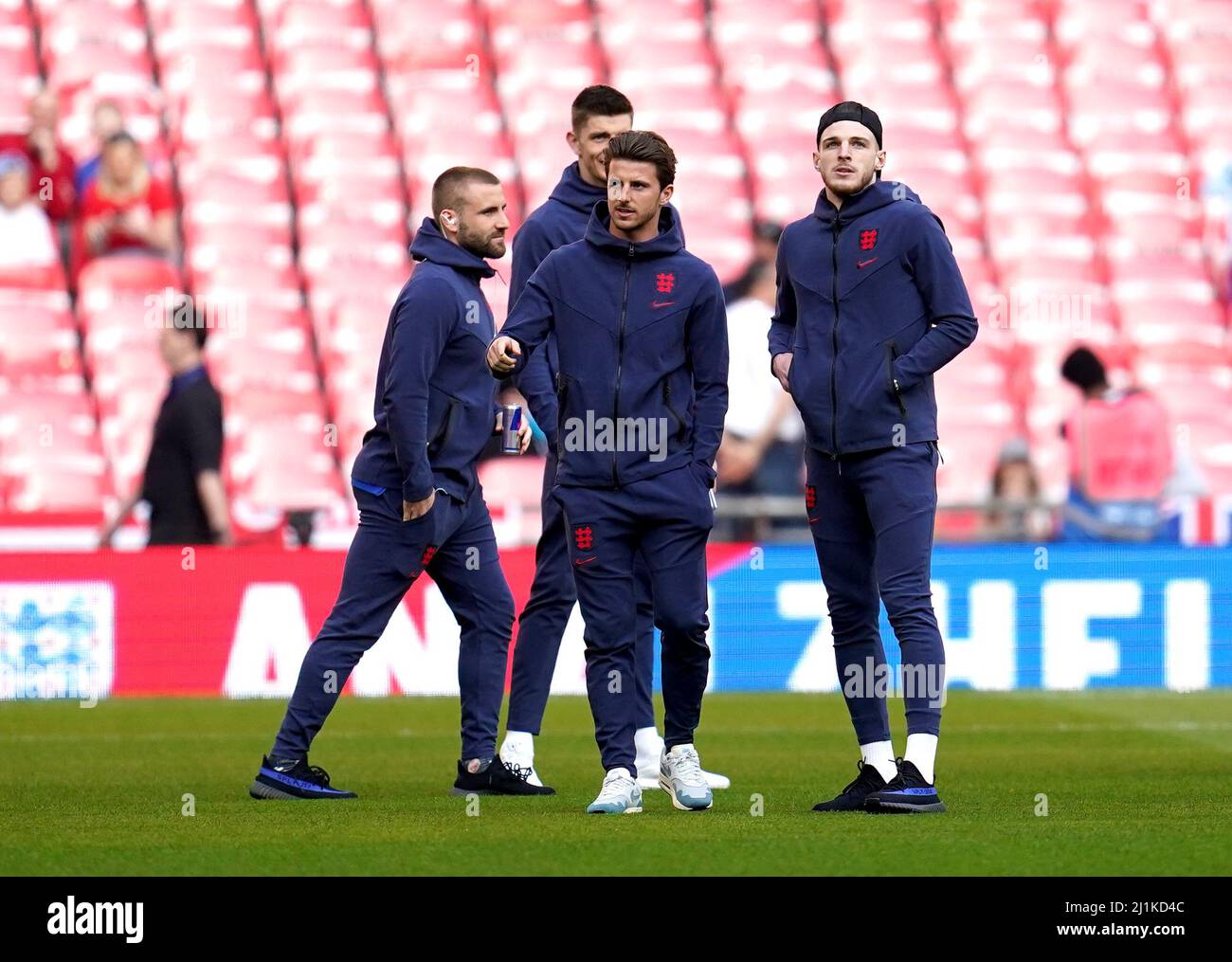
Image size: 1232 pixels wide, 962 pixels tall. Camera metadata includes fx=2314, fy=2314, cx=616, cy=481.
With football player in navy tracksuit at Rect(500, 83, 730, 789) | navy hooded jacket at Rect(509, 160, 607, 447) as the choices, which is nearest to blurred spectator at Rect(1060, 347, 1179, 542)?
football player in navy tracksuit at Rect(500, 83, 730, 789)

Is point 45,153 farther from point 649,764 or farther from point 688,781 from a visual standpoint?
point 688,781

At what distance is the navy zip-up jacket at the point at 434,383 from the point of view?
717 cm

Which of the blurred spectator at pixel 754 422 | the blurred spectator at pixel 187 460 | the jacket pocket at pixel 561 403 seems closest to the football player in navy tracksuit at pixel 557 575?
the jacket pocket at pixel 561 403

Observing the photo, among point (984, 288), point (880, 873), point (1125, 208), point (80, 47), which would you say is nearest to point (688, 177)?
point (984, 288)

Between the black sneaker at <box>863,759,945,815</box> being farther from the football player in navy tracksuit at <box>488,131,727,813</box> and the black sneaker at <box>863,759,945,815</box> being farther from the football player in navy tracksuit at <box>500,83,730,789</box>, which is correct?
the football player in navy tracksuit at <box>500,83,730,789</box>

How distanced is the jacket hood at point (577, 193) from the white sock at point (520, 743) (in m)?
1.76

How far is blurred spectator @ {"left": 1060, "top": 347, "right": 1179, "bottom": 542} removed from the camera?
13.0 meters

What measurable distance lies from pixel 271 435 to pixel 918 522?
1007 centimetres

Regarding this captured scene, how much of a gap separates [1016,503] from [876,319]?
6.14m

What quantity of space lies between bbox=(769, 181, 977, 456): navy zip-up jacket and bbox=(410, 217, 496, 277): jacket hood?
1.19 metres

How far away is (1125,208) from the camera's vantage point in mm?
19125

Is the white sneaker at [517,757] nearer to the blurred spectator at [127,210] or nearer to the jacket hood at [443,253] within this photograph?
the jacket hood at [443,253]

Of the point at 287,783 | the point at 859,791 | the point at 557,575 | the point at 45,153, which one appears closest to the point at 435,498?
the point at 557,575
